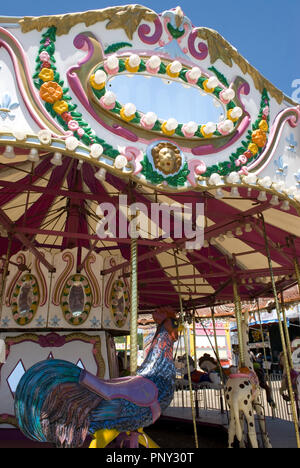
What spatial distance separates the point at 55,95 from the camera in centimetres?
324

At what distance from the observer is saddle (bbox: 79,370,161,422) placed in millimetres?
3062

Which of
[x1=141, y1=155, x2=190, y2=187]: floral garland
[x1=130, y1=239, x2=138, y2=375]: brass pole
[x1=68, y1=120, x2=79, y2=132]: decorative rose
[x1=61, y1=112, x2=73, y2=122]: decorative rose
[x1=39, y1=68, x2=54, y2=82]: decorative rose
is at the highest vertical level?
[x1=39, y1=68, x2=54, y2=82]: decorative rose

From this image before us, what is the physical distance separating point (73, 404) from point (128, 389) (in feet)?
1.55

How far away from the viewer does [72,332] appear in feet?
19.0

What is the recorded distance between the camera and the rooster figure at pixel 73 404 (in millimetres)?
2996

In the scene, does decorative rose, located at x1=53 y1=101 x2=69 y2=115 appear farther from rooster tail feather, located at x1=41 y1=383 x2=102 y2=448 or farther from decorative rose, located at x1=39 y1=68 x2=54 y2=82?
rooster tail feather, located at x1=41 y1=383 x2=102 y2=448

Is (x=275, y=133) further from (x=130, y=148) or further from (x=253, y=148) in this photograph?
(x=130, y=148)


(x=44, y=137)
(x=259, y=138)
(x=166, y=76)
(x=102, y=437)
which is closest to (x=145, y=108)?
(x=166, y=76)

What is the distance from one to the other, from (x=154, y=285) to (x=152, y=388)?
6.50 metres

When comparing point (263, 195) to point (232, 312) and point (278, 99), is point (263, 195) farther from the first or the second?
point (232, 312)

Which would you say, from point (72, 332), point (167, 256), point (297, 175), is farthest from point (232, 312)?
point (297, 175)

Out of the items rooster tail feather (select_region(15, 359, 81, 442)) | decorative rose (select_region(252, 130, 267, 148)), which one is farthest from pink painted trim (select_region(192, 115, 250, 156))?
rooster tail feather (select_region(15, 359, 81, 442))

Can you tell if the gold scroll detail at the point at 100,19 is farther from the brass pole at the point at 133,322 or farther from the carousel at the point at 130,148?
the brass pole at the point at 133,322

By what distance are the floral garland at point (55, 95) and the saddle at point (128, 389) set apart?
6.26ft
